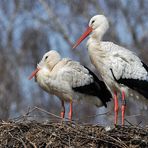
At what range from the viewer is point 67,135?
478 inches

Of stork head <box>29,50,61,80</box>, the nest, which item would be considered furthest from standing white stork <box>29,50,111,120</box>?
the nest

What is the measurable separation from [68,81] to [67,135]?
2.97 metres

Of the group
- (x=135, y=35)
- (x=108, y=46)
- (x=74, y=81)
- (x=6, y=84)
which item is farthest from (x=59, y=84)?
(x=6, y=84)

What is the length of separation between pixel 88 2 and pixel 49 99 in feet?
14.0

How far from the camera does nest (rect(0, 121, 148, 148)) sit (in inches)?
472

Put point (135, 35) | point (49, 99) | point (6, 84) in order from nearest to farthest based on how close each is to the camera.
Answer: point (135, 35)
point (49, 99)
point (6, 84)

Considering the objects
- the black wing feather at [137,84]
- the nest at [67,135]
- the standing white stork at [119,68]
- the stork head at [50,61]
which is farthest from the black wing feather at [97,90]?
the nest at [67,135]

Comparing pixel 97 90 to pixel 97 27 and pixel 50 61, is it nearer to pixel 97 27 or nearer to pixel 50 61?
pixel 50 61

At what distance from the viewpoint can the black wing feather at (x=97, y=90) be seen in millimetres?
15203

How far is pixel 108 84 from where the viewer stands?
14.0 meters

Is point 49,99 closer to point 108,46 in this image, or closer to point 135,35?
point 135,35

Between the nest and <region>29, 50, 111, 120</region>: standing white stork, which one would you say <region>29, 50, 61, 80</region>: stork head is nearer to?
Answer: <region>29, 50, 111, 120</region>: standing white stork

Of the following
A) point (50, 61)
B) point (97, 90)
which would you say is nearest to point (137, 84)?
point (97, 90)

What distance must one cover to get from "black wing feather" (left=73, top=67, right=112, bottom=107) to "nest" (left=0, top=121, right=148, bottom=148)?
110 inches
